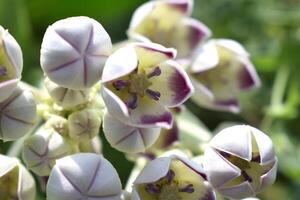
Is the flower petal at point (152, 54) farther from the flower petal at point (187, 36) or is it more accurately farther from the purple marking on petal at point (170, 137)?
the flower petal at point (187, 36)

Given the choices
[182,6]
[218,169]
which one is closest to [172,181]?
[218,169]

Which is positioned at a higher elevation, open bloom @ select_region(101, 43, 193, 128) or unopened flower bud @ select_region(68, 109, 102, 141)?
open bloom @ select_region(101, 43, 193, 128)

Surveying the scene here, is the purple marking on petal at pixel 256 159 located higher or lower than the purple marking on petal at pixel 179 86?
lower

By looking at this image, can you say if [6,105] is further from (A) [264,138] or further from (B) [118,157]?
(B) [118,157]

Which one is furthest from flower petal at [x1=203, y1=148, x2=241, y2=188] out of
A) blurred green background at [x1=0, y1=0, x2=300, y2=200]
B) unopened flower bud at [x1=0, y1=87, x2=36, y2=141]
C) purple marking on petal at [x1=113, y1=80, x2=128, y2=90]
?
blurred green background at [x1=0, y1=0, x2=300, y2=200]

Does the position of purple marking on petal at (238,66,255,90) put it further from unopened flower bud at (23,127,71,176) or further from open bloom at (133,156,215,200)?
unopened flower bud at (23,127,71,176)

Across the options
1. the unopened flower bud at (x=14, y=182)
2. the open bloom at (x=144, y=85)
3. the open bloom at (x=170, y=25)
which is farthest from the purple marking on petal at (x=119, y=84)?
the open bloom at (x=170, y=25)
